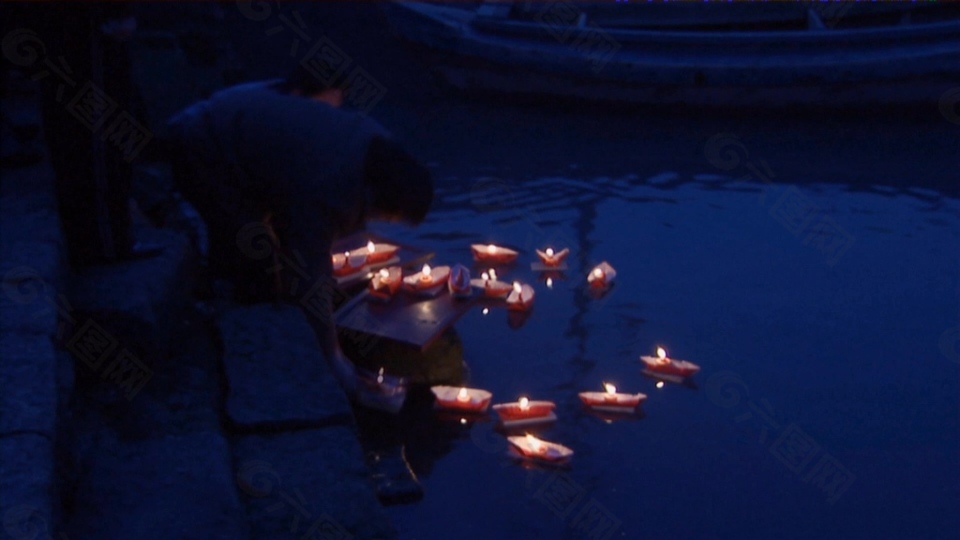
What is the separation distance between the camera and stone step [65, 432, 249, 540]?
2.29 m

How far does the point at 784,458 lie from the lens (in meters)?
3.54

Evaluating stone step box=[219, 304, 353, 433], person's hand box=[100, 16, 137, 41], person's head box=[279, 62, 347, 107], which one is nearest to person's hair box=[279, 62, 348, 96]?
person's head box=[279, 62, 347, 107]

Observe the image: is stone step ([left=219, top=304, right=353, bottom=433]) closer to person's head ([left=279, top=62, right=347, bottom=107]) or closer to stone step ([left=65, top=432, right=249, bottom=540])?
stone step ([left=65, top=432, right=249, bottom=540])

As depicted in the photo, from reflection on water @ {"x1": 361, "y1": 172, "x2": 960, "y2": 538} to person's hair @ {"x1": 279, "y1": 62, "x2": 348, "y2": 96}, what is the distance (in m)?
1.38

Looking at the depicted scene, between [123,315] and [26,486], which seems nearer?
[26,486]

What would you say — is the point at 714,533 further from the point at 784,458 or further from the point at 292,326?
the point at 292,326

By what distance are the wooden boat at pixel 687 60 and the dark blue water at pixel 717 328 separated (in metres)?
0.50

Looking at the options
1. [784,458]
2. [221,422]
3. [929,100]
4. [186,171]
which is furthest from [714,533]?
[929,100]

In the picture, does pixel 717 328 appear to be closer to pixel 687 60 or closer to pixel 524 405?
pixel 524 405

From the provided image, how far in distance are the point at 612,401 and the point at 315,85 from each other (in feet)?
5.90

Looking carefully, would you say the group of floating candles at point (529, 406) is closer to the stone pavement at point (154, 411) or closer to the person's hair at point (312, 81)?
the stone pavement at point (154, 411)

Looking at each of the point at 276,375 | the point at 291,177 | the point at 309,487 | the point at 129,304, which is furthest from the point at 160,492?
the point at 291,177

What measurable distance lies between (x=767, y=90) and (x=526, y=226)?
3936 millimetres

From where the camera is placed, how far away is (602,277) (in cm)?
494
